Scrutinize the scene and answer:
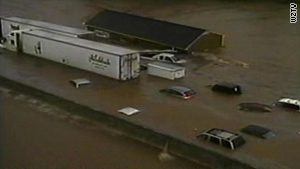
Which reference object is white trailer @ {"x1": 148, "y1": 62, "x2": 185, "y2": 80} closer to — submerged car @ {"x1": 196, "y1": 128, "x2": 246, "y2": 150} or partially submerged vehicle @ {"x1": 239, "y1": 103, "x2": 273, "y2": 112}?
partially submerged vehicle @ {"x1": 239, "y1": 103, "x2": 273, "y2": 112}

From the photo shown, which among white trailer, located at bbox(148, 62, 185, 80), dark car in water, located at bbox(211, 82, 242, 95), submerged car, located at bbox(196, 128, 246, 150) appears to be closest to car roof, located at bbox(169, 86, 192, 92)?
dark car in water, located at bbox(211, 82, 242, 95)

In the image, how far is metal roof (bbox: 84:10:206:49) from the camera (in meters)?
17.1

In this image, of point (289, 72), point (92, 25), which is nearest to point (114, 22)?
point (92, 25)

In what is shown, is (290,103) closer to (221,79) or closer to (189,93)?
(189,93)

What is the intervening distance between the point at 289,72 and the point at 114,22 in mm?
7048

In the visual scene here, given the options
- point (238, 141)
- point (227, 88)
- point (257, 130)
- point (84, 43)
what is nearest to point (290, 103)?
point (227, 88)

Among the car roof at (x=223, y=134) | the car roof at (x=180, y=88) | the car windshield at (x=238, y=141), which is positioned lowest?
the car windshield at (x=238, y=141)

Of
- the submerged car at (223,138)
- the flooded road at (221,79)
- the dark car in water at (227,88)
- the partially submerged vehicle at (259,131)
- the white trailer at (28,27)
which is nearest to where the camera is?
the submerged car at (223,138)

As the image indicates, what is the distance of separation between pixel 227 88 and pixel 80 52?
13.7 ft

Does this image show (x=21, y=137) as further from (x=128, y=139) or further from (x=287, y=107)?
(x=287, y=107)

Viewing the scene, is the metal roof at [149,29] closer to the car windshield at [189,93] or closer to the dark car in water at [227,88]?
the dark car in water at [227,88]

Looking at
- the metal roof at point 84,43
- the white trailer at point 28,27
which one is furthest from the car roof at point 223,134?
the white trailer at point 28,27

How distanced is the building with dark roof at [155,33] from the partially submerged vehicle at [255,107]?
5.37 metres

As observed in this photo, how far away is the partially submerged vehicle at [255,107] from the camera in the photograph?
11352mm
